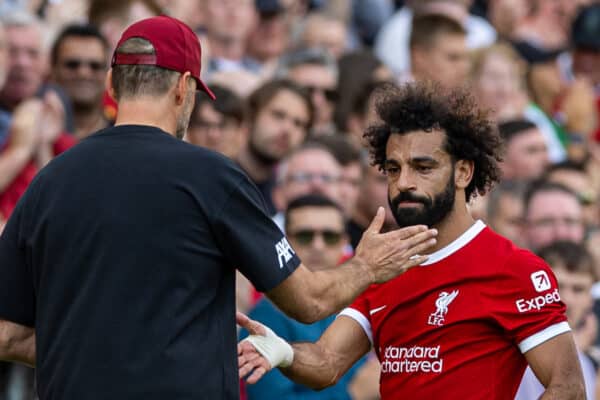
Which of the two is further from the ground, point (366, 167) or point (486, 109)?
point (486, 109)

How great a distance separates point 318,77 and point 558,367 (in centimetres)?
617

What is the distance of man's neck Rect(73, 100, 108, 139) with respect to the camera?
952cm

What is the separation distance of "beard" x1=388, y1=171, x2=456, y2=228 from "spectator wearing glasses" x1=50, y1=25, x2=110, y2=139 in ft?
13.8

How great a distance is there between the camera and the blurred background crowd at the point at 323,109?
852cm

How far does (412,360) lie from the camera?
18.4 feet

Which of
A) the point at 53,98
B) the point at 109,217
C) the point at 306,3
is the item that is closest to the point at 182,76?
the point at 109,217

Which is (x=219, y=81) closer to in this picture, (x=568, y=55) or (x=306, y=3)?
(x=306, y=3)

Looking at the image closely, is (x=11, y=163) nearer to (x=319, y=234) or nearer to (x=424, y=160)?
(x=319, y=234)

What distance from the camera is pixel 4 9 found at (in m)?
10.0

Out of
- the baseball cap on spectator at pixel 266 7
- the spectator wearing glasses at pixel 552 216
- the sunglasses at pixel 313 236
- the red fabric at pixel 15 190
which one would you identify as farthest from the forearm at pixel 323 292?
the baseball cap on spectator at pixel 266 7

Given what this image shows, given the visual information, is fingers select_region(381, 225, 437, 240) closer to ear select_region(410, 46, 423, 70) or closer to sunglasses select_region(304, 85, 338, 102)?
sunglasses select_region(304, 85, 338, 102)

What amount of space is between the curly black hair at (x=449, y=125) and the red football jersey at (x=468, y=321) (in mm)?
308

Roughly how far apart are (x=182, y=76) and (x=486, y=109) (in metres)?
1.56

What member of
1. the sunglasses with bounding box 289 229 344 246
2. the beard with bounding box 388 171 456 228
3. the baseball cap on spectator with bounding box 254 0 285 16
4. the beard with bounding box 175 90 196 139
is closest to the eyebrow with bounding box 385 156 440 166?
the beard with bounding box 388 171 456 228
